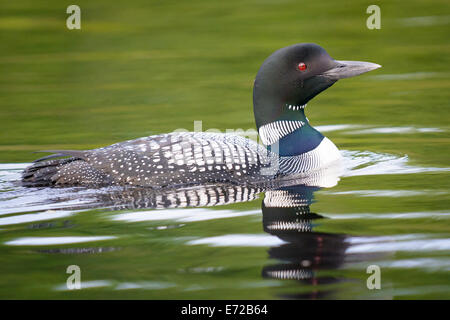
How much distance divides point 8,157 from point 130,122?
4.53ft

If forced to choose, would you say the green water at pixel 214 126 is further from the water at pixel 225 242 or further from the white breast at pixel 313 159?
the white breast at pixel 313 159

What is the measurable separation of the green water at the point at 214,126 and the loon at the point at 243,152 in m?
0.24

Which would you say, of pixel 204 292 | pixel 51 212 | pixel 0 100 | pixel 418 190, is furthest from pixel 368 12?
pixel 204 292

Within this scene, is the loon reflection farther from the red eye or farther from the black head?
the red eye

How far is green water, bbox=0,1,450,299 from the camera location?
3.83m

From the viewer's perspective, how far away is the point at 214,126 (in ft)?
24.2

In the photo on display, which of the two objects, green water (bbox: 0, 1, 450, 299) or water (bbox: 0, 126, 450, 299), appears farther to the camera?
green water (bbox: 0, 1, 450, 299)

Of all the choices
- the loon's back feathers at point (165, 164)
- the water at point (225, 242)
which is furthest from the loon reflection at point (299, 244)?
the loon's back feathers at point (165, 164)

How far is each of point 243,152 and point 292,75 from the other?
681mm

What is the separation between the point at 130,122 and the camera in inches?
303
